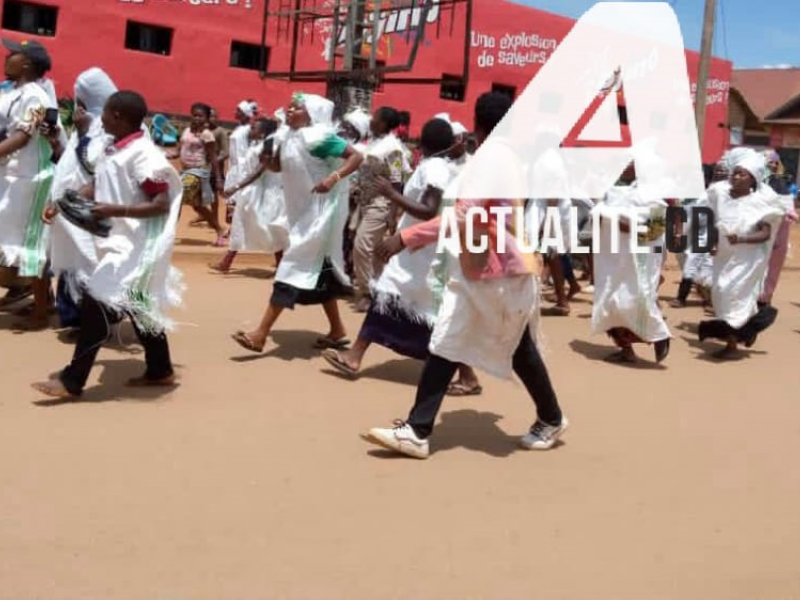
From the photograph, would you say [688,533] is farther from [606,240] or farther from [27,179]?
[27,179]

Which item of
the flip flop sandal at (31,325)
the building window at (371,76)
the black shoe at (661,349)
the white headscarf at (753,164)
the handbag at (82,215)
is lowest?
the flip flop sandal at (31,325)

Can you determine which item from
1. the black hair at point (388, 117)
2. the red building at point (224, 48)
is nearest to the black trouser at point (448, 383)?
the black hair at point (388, 117)

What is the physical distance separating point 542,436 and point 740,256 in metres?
3.41

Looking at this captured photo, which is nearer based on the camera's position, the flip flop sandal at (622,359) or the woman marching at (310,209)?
the woman marching at (310,209)

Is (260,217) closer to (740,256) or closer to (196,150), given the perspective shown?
(196,150)

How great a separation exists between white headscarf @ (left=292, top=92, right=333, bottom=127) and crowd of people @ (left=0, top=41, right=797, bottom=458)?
0.04 feet

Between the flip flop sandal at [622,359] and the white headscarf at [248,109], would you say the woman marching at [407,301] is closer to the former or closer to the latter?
the flip flop sandal at [622,359]

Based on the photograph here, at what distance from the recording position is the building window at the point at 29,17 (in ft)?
50.3

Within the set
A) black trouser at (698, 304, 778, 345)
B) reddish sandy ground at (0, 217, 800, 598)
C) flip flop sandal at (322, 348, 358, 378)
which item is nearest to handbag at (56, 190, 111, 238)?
reddish sandy ground at (0, 217, 800, 598)

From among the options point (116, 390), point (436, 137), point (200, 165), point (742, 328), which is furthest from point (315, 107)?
point (200, 165)

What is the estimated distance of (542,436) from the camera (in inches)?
184

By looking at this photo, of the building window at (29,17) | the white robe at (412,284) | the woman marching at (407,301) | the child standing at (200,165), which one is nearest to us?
the woman marching at (407,301)

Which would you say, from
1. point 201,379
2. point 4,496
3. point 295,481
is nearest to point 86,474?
point 4,496

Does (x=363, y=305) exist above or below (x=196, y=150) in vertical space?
below
